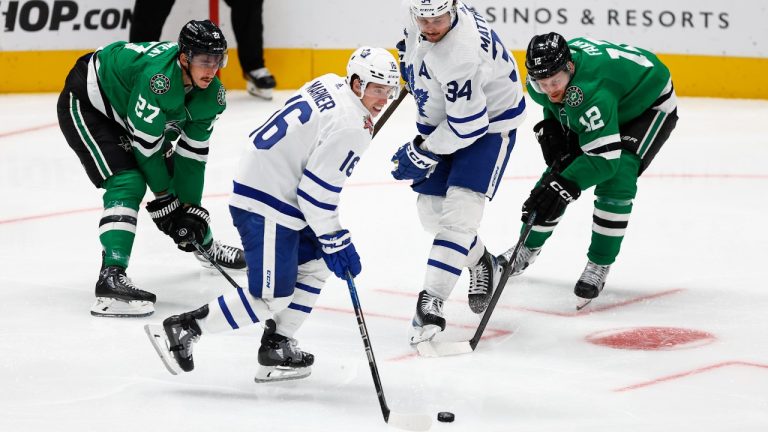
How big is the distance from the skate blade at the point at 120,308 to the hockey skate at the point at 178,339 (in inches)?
26.9

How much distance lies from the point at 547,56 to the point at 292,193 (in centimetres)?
102

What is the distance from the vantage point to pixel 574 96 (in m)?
3.84

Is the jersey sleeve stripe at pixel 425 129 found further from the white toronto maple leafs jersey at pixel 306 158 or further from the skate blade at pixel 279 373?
the skate blade at pixel 279 373

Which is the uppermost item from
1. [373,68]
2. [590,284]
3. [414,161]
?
[373,68]

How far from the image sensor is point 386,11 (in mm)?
7957

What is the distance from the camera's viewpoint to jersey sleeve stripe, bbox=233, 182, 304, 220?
320 cm

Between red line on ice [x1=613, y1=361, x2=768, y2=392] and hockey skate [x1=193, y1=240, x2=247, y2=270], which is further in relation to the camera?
hockey skate [x1=193, y1=240, x2=247, y2=270]

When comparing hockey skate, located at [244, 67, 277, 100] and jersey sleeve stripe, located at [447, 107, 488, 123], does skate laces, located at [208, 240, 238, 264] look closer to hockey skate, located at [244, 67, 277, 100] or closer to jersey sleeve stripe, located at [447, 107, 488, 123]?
jersey sleeve stripe, located at [447, 107, 488, 123]

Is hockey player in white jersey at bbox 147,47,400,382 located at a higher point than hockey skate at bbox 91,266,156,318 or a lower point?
higher

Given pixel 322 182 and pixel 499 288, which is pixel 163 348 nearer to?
pixel 322 182

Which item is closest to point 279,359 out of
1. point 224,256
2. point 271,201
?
point 271,201

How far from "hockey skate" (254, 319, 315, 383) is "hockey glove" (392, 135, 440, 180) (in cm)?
70

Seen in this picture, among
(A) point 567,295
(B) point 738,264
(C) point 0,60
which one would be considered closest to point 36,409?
(A) point 567,295

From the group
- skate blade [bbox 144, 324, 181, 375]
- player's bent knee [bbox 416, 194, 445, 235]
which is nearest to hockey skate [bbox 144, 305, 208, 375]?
skate blade [bbox 144, 324, 181, 375]
